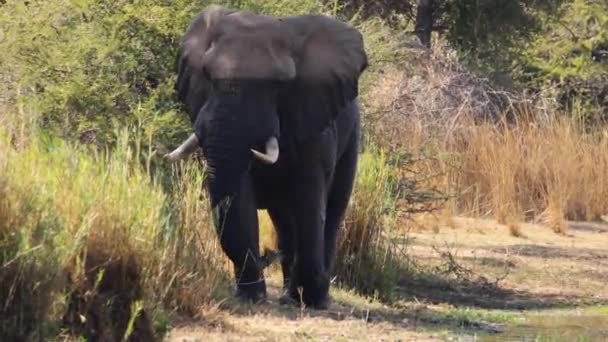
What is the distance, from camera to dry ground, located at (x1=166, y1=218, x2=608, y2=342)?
367 inches

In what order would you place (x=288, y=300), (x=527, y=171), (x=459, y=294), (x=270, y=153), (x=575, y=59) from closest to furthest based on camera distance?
1. (x=270, y=153)
2. (x=288, y=300)
3. (x=459, y=294)
4. (x=527, y=171)
5. (x=575, y=59)

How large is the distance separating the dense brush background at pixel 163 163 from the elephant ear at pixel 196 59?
1.58 ft

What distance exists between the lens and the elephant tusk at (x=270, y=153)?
9602mm

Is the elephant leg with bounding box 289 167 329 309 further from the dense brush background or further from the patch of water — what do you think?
the patch of water

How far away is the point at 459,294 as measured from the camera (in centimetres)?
1338

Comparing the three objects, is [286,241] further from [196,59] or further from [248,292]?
[196,59]

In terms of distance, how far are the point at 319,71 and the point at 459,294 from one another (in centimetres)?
357

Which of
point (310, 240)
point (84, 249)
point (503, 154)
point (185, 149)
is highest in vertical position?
point (185, 149)

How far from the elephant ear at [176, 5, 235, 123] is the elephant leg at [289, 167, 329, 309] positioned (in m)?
0.84

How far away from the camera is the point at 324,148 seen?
10.4 m

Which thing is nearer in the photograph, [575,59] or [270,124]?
[270,124]

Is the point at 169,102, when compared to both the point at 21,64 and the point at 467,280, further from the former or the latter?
the point at 467,280

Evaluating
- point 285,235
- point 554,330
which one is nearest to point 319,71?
point 285,235

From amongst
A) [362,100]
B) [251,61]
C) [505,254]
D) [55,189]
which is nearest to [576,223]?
[505,254]
